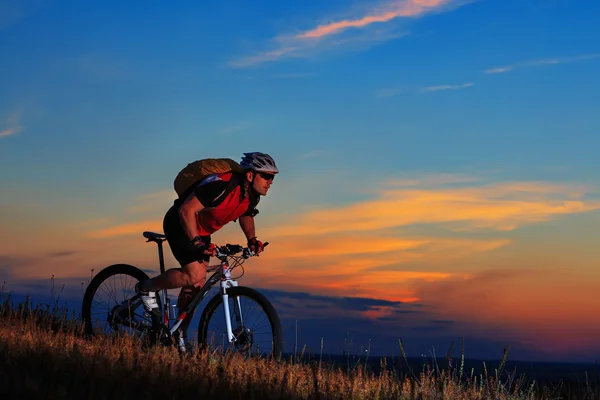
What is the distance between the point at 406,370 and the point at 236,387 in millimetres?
3878

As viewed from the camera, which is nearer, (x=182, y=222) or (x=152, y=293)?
(x=182, y=222)

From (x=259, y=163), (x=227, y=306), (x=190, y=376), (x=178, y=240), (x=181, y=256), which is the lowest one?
(x=190, y=376)

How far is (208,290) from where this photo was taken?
1006cm

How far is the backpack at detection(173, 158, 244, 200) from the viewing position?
988cm

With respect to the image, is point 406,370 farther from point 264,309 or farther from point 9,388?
point 9,388

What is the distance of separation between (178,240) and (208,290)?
2.47 feet

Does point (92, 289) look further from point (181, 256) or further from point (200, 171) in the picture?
point (200, 171)

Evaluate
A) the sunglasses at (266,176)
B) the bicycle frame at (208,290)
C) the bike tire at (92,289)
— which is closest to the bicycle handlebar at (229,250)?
the bicycle frame at (208,290)

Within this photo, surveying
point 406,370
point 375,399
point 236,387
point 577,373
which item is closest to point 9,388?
point 236,387

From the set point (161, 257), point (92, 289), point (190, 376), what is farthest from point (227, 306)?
point (190, 376)

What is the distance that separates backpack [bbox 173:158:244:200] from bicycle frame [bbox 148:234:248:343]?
856 millimetres

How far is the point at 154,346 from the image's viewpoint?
32.3 feet

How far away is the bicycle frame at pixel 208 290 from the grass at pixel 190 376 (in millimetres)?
520

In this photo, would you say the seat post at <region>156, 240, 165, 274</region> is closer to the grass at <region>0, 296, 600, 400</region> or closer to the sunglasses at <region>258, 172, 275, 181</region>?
the grass at <region>0, 296, 600, 400</region>
